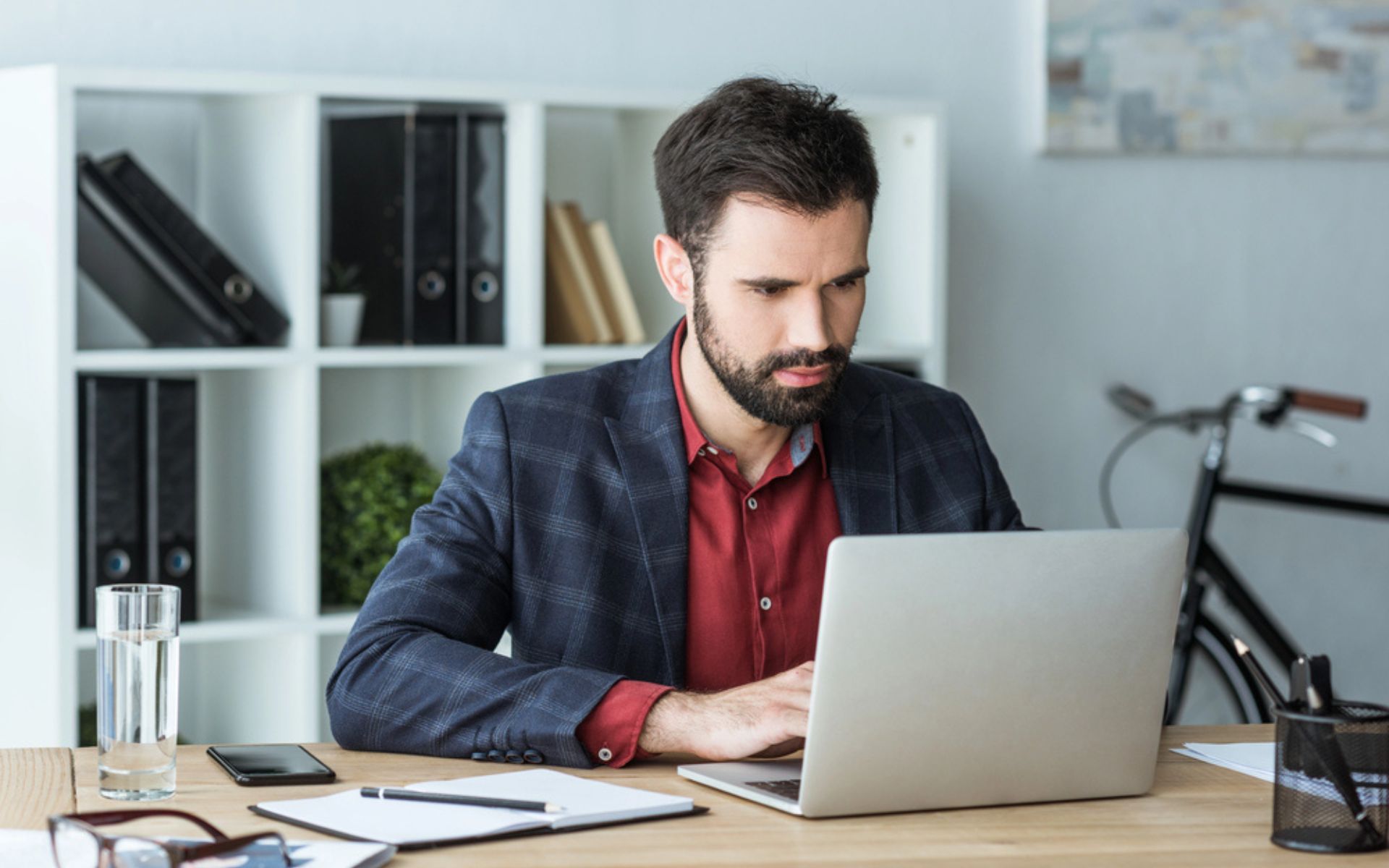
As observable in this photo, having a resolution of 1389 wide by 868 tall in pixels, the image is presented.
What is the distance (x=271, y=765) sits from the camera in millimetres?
1426

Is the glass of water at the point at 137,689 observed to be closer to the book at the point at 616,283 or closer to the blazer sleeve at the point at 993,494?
the blazer sleeve at the point at 993,494

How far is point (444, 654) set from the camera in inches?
61.4

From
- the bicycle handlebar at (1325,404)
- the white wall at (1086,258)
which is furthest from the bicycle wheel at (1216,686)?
the bicycle handlebar at (1325,404)

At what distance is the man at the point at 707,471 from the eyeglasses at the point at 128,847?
1.44 feet

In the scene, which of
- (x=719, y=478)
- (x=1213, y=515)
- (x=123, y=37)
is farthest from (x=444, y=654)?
(x=1213, y=515)

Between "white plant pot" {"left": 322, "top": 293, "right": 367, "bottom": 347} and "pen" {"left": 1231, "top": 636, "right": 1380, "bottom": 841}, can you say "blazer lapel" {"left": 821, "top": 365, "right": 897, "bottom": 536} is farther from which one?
"white plant pot" {"left": 322, "top": 293, "right": 367, "bottom": 347}

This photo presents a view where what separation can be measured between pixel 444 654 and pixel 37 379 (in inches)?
42.0

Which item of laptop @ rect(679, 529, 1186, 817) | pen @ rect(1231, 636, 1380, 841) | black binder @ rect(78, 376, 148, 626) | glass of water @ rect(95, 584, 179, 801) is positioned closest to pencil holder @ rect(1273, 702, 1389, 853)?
pen @ rect(1231, 636, 1380, 841)

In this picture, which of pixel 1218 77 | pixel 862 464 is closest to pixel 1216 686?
pixel 1218 77

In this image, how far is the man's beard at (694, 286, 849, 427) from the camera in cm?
176

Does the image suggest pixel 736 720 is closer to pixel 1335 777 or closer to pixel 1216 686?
pixel 1335 777

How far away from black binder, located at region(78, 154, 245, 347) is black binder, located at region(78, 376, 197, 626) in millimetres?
94

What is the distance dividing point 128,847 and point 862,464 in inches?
40.9

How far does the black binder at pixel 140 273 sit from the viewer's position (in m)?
2.38
